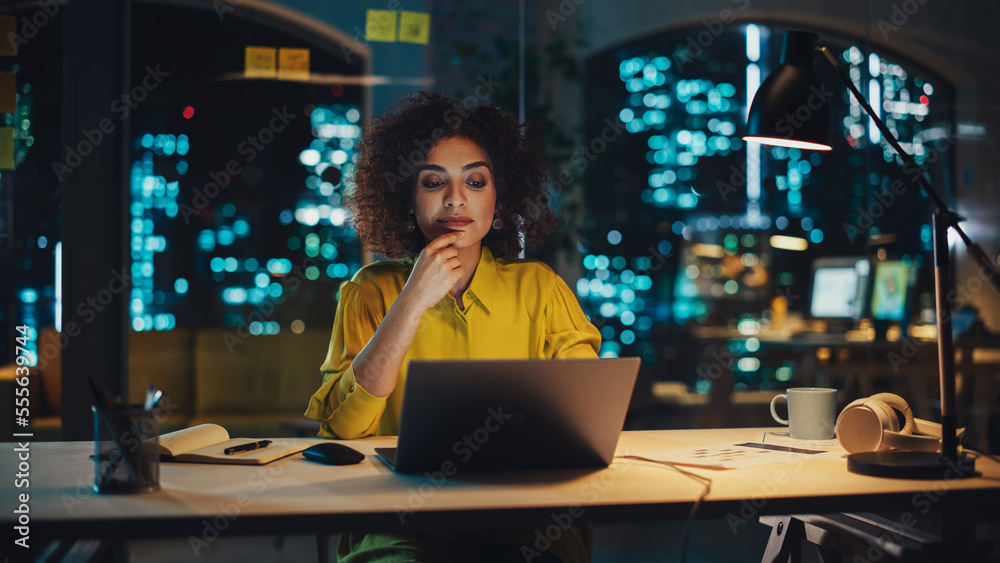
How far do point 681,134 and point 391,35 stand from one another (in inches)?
78.8

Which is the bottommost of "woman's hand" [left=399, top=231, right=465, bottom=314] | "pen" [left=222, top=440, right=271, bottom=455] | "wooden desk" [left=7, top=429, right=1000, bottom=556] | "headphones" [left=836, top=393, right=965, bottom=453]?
"wooden desk" [left=7, top=429, right=1000, bottom=556]

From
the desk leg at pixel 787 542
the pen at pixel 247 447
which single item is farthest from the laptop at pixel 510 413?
the desk leg at pixel 787 542

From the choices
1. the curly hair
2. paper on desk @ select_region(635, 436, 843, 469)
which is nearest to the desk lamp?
paper on desk @ select_region(635, 436, 843, 469)

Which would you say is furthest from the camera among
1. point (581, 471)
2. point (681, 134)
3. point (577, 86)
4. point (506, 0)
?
point (681, 134)

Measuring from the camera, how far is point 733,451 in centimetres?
143

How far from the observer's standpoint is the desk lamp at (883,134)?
1.24 m

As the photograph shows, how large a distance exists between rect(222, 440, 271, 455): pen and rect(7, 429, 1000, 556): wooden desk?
0.21ft

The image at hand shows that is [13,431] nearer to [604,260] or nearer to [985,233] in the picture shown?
[604,260]

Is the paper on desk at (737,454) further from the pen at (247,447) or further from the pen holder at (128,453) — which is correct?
the pen holder at (128,453)

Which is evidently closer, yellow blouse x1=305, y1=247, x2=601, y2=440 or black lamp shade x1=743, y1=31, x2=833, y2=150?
black lamp shade x1=743, y1=31, x2=833, y2=150

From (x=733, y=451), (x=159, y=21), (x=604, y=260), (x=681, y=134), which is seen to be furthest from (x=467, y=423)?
(x=681, y=134)

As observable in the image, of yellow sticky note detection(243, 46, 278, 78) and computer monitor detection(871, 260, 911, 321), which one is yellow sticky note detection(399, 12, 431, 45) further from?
computer monitor detection(871, 260, 911, 321)

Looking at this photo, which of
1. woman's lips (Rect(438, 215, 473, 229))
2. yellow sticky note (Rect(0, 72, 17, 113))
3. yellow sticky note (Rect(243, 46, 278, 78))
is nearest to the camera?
woman's lips (Rect(438, 215, 473, 229))

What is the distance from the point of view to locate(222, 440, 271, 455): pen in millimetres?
1345
